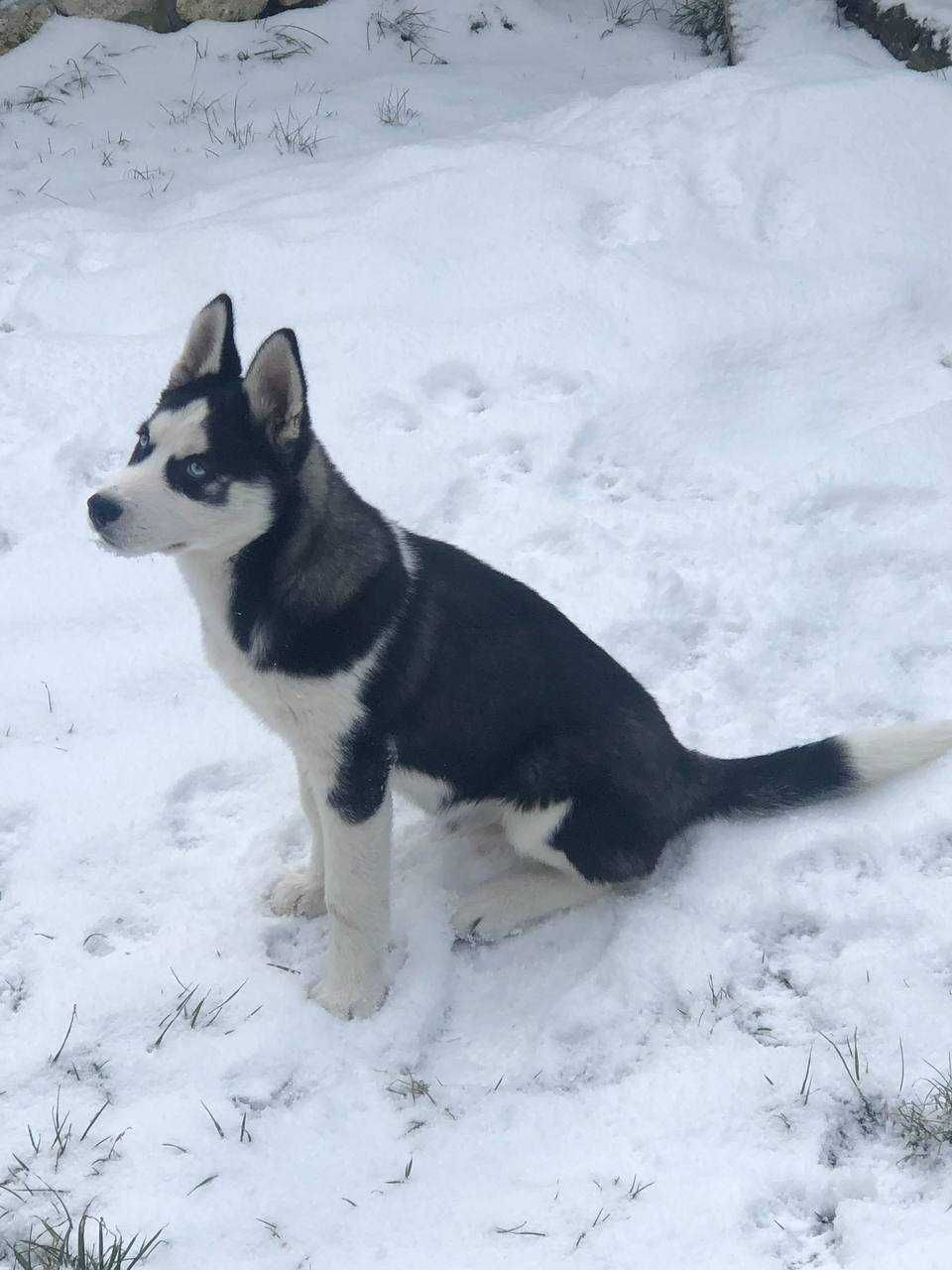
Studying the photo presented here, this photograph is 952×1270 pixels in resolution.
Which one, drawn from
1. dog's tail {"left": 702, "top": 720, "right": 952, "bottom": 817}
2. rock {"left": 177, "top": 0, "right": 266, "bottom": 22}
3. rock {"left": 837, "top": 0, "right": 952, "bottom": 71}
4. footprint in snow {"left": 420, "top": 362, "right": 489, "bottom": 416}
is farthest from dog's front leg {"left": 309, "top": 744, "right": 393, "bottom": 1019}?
rock {"left": 177, "top": 0, "right": 266, "bottom": 22}

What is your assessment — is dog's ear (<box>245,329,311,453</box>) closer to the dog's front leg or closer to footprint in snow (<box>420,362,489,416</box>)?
the dog's front leg

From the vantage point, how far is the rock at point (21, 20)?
24.4 ft

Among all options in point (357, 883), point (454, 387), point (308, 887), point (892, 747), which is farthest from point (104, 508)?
point (454, 387)

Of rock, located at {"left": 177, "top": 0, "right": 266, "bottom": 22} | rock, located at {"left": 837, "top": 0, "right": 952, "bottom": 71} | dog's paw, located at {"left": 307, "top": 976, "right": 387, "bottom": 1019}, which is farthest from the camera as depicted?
rock, located at {"left": 177, "top": 0, "right": 266, "bottom": 22}

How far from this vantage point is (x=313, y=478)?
2.97 meters

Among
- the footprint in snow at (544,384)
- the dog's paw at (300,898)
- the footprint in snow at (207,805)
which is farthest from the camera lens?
the footprint in snow at (544,384)

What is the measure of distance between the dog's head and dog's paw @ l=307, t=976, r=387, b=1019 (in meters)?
1.16

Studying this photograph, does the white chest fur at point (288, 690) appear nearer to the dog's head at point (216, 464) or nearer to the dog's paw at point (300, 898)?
the dog's head at point (216, 464)

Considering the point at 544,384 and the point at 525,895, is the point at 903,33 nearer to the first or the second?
the point at 544,384

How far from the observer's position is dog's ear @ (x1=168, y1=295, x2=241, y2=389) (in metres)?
2.93

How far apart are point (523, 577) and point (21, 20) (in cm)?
556

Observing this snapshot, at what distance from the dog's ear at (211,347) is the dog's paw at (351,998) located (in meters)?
1.57

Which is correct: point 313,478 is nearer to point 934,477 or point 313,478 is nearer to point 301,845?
point 301,845

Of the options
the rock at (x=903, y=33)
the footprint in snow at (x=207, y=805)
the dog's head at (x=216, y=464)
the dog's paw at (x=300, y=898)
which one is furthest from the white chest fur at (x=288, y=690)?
the rock at (x=903, y=33)
